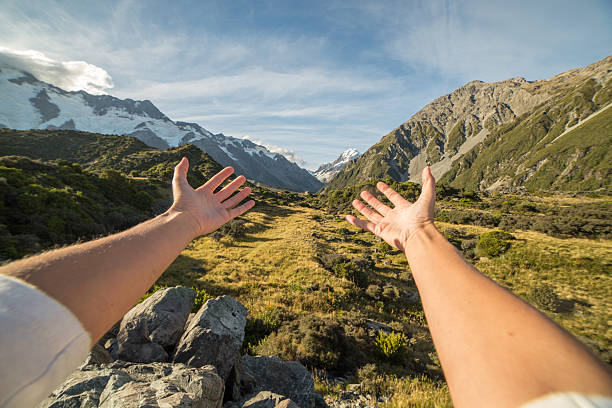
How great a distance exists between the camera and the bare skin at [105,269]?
144 cm

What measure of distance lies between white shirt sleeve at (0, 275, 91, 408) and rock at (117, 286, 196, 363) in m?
4.52

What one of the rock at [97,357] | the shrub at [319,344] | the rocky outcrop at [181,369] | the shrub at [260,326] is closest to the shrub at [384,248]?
the shrub at [319,344]

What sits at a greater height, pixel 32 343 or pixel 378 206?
pixel 378 206

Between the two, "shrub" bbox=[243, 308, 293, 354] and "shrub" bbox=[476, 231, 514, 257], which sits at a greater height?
"shrub" bbox=[476, 231, 514, 257]

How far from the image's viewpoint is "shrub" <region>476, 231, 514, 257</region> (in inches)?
764

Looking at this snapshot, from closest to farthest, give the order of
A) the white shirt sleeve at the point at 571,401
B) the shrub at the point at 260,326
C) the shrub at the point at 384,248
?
1. the white shirt sleeve at the point at 571,401
2. the shrub at the point at 260,326
3. the shrub at the point at 384,248

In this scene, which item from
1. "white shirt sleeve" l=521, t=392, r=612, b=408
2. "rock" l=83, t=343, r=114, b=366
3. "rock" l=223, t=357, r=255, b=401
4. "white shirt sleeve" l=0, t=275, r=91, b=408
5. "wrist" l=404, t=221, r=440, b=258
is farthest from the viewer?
"rock" l=223, t=357, r=255, b=401

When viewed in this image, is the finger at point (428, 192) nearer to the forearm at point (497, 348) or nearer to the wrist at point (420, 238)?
the wrist at point (420, 238)

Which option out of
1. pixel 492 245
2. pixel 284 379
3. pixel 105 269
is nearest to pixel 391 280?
pixel 492 245

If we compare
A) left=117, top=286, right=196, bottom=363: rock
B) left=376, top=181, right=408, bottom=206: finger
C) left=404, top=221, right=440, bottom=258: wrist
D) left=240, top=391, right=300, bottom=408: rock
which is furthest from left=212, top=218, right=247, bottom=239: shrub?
left=404, top=221, right=440, bottom=258: wrist

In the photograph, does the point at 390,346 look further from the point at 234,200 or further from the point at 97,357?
the point at 97,357

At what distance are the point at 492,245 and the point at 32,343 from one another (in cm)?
2609

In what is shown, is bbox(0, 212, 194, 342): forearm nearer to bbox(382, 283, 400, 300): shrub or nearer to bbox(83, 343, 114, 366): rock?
bbox(83, 343, 114, 366): rock

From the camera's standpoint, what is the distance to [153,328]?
5.22 metres
